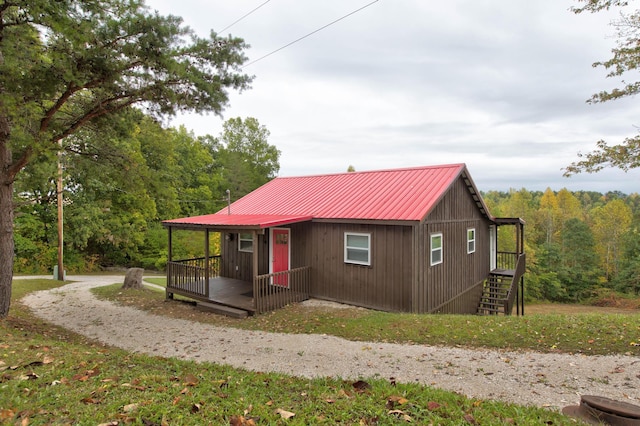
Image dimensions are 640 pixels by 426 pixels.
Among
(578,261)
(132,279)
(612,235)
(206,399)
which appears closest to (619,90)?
(206,399)

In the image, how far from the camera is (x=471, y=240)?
14.7 m

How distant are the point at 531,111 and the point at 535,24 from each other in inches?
506

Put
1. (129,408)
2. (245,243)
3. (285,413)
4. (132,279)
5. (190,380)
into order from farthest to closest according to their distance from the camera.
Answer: (132,279)
(245,243)
(190,380)
(285,413)
(129,408)

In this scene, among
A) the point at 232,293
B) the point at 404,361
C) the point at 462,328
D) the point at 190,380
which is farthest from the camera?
the point at 232,293

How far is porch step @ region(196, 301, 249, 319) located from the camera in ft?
32.6

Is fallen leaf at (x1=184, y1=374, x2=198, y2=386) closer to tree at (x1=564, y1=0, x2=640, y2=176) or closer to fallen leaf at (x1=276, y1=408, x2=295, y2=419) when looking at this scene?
fallen leaf at (x1=276, y1=408, x2=295, y2=419)

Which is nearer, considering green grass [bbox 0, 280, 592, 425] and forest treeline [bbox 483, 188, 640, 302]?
green grass [bbox 0, 280, 592, 425]

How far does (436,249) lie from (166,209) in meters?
25.0

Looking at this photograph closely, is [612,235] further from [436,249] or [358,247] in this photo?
[358,247]

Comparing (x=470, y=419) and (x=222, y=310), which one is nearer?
(x=470, y=419)

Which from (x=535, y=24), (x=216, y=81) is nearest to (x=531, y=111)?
(x=535, y=24)

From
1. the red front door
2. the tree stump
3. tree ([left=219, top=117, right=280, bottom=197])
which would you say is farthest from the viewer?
tree ([left=219, top=117, right=280, bottom=197])

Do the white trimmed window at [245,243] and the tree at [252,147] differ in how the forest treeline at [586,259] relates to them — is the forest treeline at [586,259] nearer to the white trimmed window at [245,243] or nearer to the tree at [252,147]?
the tree at [252,147]

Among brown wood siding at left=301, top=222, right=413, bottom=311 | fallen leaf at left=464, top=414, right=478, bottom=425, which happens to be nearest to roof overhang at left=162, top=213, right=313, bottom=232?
brown wood siding at left=301, top=222, right=413, bottom=311
